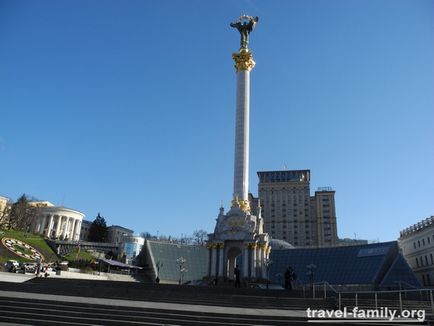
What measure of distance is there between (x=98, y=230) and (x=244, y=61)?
7965 cm

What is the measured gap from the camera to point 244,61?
4572cm

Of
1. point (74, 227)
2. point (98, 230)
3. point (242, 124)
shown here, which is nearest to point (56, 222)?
point (74, 227)

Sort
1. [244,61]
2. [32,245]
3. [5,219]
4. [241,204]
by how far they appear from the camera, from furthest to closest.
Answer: [5,219]
[32,245]
[244,61]
[241,204]

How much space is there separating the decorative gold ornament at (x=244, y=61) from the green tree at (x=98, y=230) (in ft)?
258

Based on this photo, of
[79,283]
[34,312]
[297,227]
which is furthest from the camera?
[297,227]

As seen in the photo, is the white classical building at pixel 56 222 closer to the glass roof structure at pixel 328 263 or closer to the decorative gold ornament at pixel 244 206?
the glass roof structure at pixel 328 263

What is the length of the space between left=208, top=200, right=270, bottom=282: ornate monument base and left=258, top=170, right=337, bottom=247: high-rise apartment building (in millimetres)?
89628

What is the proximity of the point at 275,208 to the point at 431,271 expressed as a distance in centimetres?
6699

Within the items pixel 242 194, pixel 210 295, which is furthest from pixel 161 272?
pixel 210 295

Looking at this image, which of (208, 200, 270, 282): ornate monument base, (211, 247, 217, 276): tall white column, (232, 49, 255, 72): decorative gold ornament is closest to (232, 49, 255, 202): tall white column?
(232, 49, 255, 72): decorative gold ornament

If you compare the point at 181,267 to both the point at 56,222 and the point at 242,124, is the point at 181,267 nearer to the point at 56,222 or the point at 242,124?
the point at 242,124

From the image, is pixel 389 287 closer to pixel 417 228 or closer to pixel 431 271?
pixel 431 271

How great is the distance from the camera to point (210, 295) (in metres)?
22.2

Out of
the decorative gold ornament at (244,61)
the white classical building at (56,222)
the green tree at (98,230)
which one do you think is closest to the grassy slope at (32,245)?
Answer: the green tree at (98,230)
